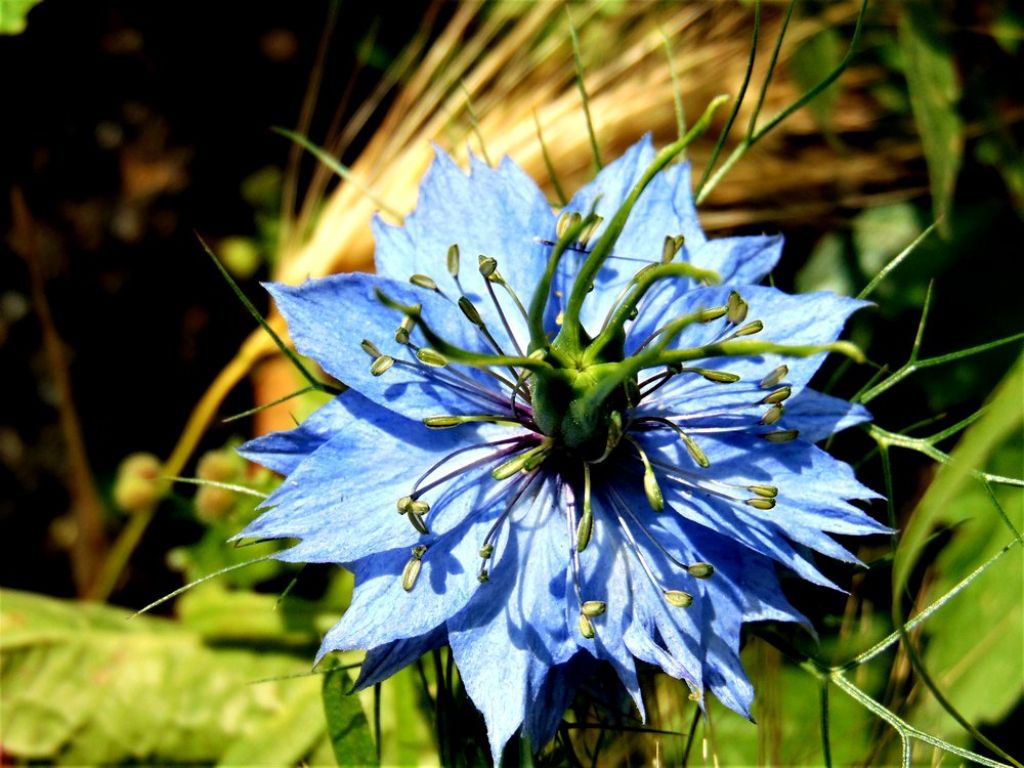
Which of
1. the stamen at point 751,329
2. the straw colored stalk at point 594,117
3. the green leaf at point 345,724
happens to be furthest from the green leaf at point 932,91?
the green leaf at point 345,724

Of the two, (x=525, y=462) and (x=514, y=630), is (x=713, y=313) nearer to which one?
(x=525, y=462)

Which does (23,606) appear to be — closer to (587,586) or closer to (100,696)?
(100,696)

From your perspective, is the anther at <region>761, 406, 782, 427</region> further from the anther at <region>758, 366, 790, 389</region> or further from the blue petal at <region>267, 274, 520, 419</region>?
the blue petal at <region>267, 274, 520, 419</region>

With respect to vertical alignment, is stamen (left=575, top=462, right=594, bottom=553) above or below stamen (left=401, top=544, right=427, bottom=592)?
below

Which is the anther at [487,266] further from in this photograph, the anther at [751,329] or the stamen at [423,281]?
the anther at [751,329]

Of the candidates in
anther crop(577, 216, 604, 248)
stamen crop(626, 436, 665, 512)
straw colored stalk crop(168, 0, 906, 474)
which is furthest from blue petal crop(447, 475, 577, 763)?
straw colored stalk crop(168, 0, 906, 474)

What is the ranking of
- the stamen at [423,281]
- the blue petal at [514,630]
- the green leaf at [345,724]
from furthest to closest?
the green leaf at [345,724]
the stamen at [423,281]
the blue petal at [514,630]

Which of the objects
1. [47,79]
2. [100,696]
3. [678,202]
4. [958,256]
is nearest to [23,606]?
[100,696]
